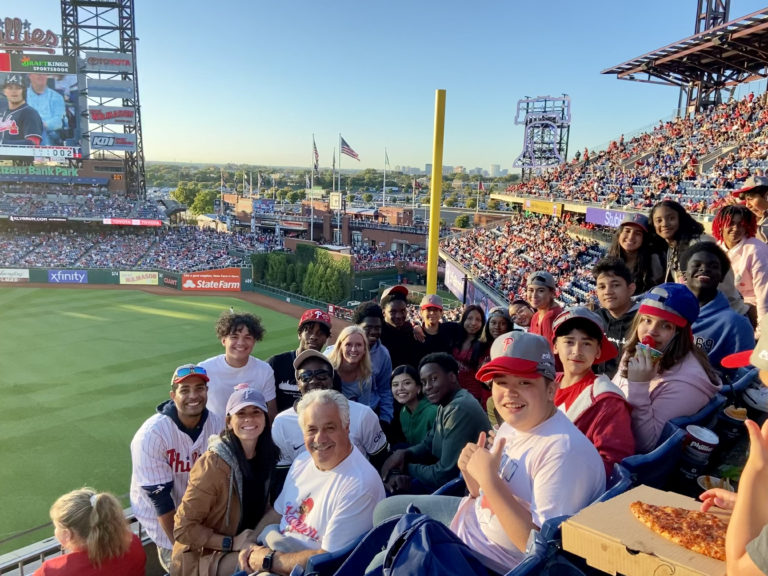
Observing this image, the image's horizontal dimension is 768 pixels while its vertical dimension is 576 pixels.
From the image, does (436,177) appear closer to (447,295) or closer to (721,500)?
(721,500)

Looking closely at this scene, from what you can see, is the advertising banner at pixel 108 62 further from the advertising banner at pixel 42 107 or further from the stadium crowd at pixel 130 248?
the stadium crowd at pixel 130 248

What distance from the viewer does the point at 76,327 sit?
86.1 feet

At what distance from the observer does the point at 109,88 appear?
48.2 meters

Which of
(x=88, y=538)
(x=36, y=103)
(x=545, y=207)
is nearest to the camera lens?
(x=88, y=538)

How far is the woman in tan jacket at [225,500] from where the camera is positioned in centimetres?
323

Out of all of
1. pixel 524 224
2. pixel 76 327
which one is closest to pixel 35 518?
pixel 76 327

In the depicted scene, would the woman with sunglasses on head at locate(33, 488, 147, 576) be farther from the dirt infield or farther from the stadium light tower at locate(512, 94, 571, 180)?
Answer: the stadium light tower at locate(512, 94, 571, 180)

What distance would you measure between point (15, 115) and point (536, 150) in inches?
1895

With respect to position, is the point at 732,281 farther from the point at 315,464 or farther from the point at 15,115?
the point at 15,115

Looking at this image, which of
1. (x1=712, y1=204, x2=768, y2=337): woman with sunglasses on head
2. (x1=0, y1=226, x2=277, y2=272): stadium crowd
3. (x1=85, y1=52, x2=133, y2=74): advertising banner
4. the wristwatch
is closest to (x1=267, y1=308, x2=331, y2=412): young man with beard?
the wristwatch

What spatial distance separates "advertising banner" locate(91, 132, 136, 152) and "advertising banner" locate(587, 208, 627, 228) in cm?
4279

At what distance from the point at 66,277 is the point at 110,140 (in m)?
17.4

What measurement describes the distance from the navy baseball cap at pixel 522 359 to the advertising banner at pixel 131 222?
50.8 metres

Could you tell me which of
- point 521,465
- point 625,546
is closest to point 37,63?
point 521,465
